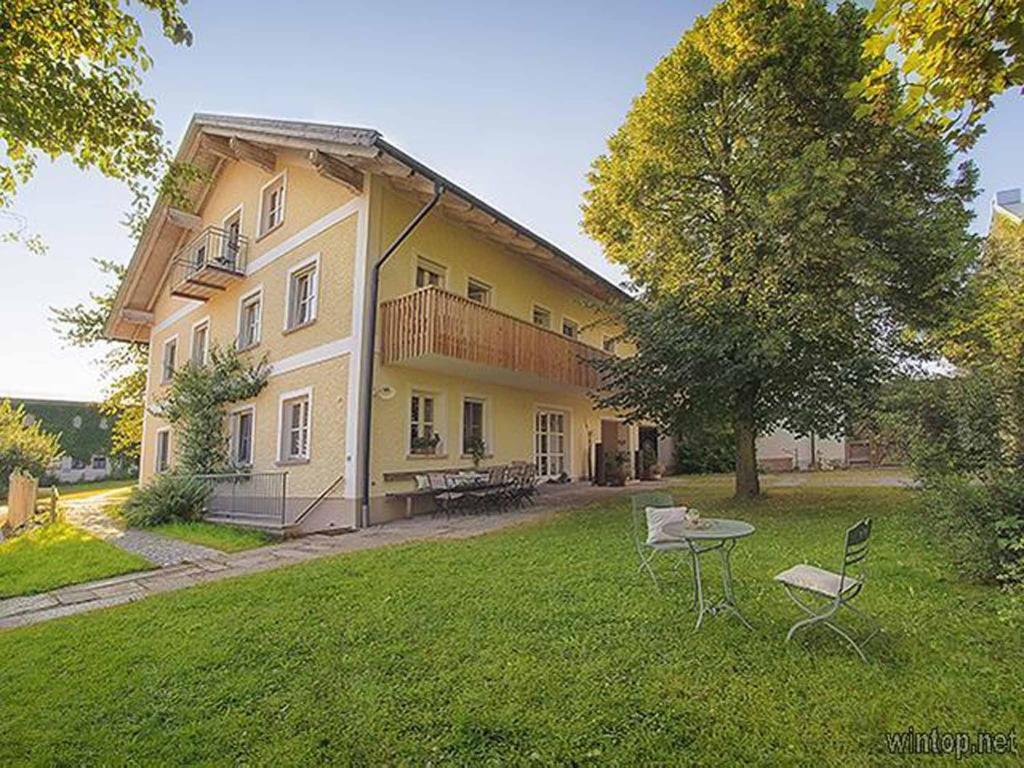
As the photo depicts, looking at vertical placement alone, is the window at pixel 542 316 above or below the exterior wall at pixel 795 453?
above

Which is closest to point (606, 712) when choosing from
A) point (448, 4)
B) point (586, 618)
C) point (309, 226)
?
point (586, 618)

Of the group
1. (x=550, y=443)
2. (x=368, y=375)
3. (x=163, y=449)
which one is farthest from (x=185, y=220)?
(x=550, y=443)

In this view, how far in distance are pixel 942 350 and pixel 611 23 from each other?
599cm

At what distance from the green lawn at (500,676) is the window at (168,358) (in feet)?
50.2

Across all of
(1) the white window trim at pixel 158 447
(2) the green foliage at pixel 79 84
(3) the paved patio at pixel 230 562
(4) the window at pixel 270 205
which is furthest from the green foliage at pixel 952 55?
(1) the white window trim at pixel 158 447

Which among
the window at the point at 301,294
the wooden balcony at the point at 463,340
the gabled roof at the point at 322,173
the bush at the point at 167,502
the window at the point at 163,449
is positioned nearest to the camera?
the wooden balcony at the point at 463,340

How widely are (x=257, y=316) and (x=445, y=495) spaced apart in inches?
299

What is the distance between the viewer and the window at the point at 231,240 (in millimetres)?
15203

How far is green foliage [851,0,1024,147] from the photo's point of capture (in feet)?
9.60

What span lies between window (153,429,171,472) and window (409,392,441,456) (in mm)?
11199

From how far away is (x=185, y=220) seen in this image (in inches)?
693

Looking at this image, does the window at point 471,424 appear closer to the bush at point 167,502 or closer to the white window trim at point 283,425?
the white window trim at point 283,425

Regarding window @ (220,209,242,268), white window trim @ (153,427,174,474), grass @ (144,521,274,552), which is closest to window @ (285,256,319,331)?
window @ (220,209,242,268)

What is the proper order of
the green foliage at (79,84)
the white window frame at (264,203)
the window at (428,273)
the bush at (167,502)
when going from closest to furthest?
the green foliage at (79,84)
the bush at (167,502)
the window at (428,273)
the white window frame at (264,203)
